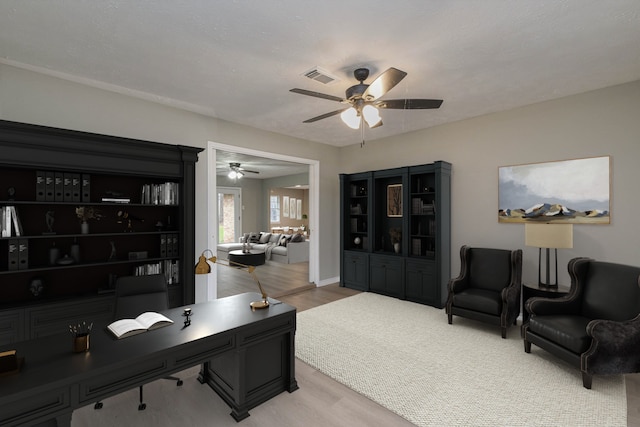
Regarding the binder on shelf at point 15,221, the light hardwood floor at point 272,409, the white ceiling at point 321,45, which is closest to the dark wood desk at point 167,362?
the light hardwood floor at point 272,409

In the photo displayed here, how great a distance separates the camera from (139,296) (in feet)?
8.26

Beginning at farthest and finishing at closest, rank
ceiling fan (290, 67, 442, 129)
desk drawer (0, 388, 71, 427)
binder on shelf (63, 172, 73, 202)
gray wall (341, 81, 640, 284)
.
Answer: gray wall (341, 81, 640, 284), binder on shelf (63, 172, 73, 202), ceiling fan (290, 67, 442, 129), desk drawer (0, 388, 71, 427)

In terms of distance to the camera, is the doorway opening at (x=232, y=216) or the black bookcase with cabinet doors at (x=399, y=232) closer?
the black bookcase with cabinet doors at (x=399, y=232)

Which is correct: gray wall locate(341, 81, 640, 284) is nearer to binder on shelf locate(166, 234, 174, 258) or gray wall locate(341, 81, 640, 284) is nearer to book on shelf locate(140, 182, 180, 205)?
book on shelf locate(140, 182, 180, 205)

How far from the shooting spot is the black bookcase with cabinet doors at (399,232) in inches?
179

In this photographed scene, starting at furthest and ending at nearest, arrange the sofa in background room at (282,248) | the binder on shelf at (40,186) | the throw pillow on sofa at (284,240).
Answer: the throw pillow on sofa at (284,240) < the sofa in background room at (282,248) < the binder on shelf at (40,186)

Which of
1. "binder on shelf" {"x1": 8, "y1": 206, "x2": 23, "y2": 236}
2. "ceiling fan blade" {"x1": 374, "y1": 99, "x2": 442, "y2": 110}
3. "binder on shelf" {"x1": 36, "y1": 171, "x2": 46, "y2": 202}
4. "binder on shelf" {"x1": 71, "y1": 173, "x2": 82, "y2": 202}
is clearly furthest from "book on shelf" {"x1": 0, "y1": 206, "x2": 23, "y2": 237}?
"ceiling fan blade" {"x1": 374, "y1": 99, "x2": 442, "y2": 110}

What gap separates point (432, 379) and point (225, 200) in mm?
9293

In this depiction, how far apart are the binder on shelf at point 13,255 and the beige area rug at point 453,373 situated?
107 inches

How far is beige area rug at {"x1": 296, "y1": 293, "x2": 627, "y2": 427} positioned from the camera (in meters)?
2.17

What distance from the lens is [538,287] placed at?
340 centimetres

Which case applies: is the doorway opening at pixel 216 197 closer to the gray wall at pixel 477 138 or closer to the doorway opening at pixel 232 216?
the gray wall at pixel 477 138

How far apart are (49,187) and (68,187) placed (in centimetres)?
14

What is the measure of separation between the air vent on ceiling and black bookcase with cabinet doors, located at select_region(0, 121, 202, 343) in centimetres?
166
